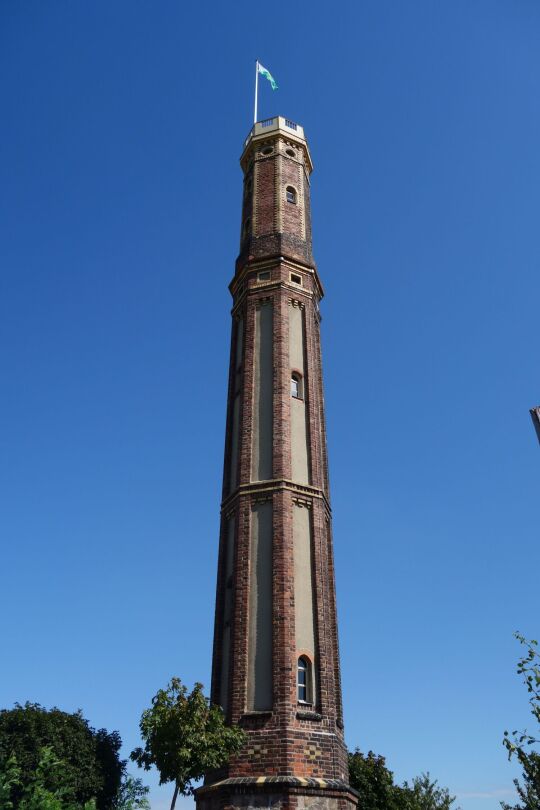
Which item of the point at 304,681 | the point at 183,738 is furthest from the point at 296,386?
the point at 183,738

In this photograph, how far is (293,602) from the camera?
71.1ft

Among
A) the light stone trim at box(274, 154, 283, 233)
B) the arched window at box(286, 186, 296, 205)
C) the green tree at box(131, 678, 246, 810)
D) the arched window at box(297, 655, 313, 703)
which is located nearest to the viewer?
the green tree at box(131, 678, 246, 810)

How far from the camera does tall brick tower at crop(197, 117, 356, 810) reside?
19.4m

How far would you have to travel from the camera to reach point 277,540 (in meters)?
22.7

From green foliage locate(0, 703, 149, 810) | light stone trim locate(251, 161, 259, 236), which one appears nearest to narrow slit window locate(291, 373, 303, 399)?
light stone trim locate(251, 161, 259, 236)

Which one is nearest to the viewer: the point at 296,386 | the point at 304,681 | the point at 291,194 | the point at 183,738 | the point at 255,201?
the point at 183,738

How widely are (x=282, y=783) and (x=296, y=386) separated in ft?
45.1

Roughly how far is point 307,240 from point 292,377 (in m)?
7.83

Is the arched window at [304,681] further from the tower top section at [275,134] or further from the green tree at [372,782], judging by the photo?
the tower top section at [275,134]

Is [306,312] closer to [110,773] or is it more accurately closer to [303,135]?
[303,135]

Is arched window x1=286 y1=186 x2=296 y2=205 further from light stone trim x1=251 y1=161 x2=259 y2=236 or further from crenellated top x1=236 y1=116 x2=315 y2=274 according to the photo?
light stone trim x1=251 y1=161 x2=259 y2=236

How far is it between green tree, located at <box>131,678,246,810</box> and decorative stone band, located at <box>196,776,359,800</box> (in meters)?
0.78

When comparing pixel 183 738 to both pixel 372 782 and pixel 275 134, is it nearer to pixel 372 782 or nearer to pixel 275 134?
pixel 372 782

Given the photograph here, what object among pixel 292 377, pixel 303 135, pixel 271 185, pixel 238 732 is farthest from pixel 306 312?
pixel 238 732
